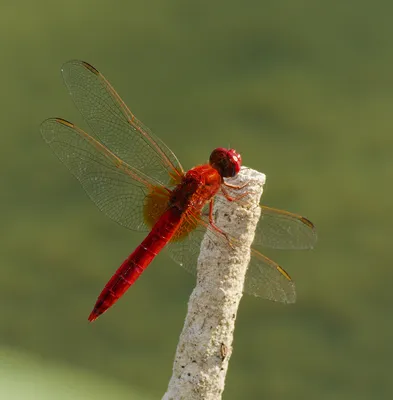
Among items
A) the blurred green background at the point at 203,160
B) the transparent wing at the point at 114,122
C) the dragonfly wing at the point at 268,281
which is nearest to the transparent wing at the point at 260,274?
the dragonfly wing at the point at 268,281

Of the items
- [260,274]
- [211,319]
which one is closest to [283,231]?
[260,274]

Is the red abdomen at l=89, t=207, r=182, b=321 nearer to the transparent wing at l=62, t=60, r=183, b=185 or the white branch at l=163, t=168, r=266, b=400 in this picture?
the transparent wing at l=62, t=60, r=183, b=185

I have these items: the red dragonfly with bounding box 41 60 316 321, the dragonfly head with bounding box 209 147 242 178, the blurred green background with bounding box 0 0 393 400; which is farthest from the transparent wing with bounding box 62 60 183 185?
the blurred green background with bounding box 0 0 393 400

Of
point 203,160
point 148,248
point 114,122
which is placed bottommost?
point 148,248

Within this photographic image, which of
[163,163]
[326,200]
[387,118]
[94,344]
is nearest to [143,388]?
[94,344]

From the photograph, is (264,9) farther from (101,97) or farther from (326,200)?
(101,97)

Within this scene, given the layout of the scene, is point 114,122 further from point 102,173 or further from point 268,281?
point 268,281
